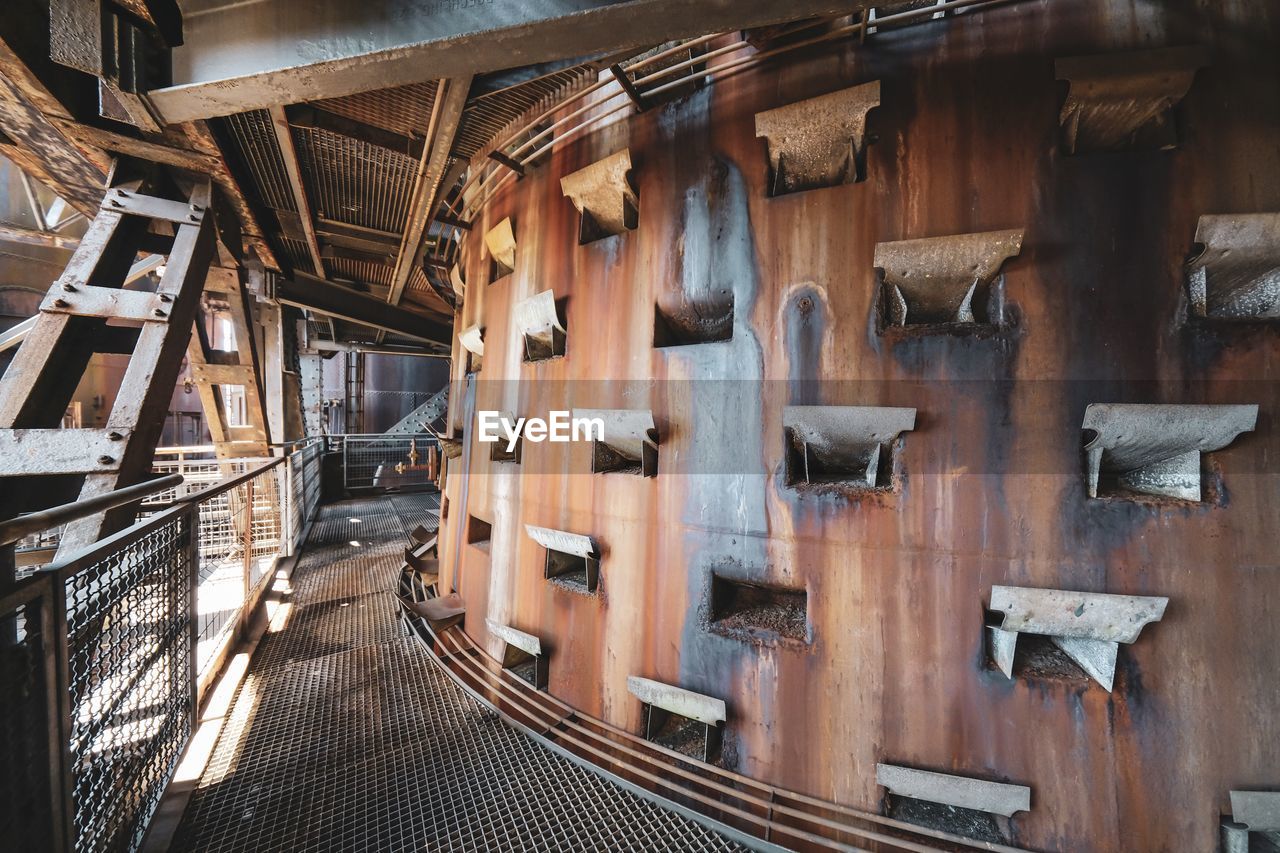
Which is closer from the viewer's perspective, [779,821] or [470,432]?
[779,821]

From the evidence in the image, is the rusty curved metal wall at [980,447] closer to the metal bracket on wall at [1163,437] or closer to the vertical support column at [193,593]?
the metal bracket on wall at [1163,437]

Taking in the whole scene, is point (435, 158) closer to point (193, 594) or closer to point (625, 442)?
point (625, 442)

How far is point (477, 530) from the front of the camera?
4.52 m

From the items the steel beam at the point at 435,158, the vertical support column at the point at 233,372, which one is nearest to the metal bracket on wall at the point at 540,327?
the steel beam at the point at 435,158

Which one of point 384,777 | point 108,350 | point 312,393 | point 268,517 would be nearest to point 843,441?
point 384,777

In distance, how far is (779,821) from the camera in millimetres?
2389

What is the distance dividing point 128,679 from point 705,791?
301cm

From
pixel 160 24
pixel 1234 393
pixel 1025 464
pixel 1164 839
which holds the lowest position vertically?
pixel 1164 839

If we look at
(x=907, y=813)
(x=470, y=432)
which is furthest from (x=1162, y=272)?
(x=470, y=432)

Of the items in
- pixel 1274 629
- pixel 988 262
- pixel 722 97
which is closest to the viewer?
pixel 1274 629

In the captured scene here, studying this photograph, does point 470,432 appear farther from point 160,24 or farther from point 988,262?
point 988,262

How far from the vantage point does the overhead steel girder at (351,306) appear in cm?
682

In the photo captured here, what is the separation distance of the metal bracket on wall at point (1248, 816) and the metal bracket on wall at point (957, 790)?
2.36 ft

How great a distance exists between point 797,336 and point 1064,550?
63.4 inches
